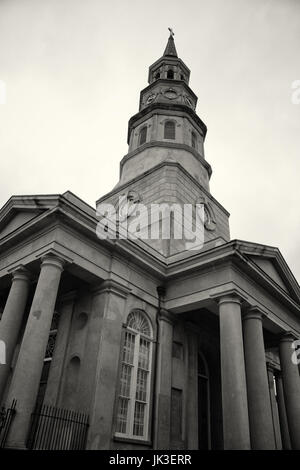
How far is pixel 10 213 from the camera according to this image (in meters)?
14.2

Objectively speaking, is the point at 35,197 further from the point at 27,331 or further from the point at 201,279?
the point at 201,279

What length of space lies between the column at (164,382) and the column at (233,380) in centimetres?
239

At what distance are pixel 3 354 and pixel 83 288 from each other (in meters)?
3.46

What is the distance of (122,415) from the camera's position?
Result: 38.4ft

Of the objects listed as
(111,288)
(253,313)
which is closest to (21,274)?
(111,288)

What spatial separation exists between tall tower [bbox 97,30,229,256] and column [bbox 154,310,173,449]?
3.81 meters

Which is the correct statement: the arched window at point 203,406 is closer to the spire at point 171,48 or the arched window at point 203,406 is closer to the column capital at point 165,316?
the column capital at point 165,316

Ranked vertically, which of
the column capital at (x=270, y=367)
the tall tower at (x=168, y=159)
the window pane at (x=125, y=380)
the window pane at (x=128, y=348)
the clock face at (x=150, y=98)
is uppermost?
the clock face at (x=150, y=98)

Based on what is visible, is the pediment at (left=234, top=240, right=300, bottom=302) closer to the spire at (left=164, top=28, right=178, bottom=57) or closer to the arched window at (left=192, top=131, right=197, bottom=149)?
the arched window at (left=192, top=131, right=197, bottom=149)

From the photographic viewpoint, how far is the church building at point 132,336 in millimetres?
10375

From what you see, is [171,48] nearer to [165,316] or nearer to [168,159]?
[168,159]

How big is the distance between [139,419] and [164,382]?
1.53m

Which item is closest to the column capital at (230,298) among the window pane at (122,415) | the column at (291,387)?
the window pane at (122,415)

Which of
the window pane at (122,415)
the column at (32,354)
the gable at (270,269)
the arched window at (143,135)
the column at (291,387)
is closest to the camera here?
the column at (32,354)
